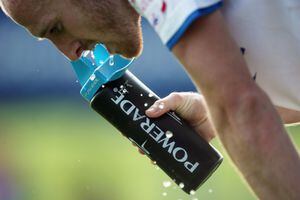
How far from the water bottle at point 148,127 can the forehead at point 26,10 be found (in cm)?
25

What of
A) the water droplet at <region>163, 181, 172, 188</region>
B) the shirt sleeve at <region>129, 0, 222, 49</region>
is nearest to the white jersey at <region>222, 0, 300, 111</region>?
the shirt sleeve at <region>129, 0, 222, 49</region>

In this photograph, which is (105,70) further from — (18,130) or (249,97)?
(18,130)

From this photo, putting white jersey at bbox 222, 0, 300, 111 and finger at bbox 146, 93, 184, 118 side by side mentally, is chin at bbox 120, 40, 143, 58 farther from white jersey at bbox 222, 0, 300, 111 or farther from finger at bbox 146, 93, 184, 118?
white jersey at bbox 222, 0, 300, 111

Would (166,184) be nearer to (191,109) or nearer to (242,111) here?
(191,109)

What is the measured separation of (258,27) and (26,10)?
20.8 inches

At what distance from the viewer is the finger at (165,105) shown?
2166 mm

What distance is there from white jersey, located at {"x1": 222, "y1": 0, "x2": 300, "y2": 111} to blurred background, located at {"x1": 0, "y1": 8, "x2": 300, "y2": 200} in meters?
2.10

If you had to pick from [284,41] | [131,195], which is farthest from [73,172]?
[284,41]

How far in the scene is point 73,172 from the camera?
4539 millimetres

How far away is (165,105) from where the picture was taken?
2201 mm

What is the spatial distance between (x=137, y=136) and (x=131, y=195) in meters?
2.06

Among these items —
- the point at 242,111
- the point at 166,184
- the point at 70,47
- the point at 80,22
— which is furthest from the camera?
the point at 166,184

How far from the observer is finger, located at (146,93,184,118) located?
217 cm

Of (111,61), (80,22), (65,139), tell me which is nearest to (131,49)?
(111,61)
